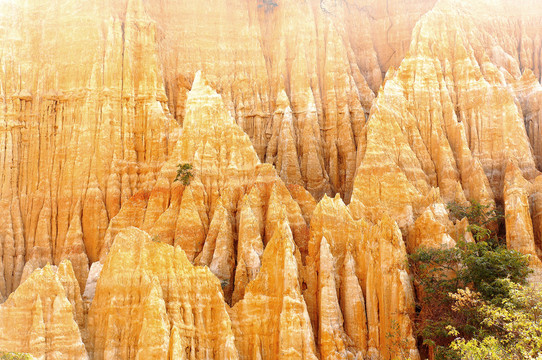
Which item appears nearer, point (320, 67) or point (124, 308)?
point (124, 308)

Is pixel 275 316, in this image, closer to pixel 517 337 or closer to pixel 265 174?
pixel 517 337

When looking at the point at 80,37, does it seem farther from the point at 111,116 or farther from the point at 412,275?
the point at 412,275

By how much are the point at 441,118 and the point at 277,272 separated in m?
18.7

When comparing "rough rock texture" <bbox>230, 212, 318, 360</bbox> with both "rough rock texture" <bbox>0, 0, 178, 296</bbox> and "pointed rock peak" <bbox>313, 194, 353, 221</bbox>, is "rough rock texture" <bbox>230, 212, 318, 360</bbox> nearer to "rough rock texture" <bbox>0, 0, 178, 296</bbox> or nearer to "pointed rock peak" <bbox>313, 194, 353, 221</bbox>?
"pointed rock peak" <bbox>313, 194, 353, 221</bbox>

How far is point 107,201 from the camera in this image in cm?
4288

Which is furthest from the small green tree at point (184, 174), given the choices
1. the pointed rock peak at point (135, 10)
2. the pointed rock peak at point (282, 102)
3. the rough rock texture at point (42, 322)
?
the pointed rock peak at point (135, 10)

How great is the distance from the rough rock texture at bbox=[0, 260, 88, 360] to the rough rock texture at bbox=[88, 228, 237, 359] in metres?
1.39

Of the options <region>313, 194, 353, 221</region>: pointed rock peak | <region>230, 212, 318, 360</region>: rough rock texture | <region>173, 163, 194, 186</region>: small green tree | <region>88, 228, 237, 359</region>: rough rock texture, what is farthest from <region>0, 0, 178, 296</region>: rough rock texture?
<region>230, 212, 318, 360</region>: rough rock texture

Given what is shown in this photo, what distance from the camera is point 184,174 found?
3850 centimetres

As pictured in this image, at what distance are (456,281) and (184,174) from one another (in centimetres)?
1635

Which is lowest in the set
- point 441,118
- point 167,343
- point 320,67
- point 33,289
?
point 167,343

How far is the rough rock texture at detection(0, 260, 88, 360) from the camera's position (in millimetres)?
26172

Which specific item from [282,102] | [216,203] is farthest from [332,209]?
[282,102]

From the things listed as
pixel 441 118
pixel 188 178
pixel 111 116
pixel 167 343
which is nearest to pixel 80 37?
pixel 111 116
